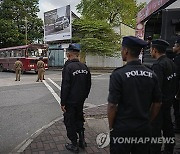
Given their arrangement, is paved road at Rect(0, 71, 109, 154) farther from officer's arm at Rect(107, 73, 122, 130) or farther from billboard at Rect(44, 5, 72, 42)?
billboard at Rect(44, 5, 72, 42)

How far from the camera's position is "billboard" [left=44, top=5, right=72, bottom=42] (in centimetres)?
3011

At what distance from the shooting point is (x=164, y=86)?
3971 mm

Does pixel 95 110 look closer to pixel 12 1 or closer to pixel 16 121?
pixel 16 121

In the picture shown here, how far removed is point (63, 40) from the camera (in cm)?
3147

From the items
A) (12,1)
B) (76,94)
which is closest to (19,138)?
(76,94)

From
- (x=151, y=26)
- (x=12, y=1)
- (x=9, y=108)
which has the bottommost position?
(x=9, y=108)

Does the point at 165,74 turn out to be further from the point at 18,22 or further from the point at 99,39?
the point at 18,22

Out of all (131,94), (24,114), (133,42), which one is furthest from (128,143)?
(24,114)

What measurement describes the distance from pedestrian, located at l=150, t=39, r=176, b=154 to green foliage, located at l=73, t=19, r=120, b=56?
75.3 feet

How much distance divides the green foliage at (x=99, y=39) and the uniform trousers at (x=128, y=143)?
953 inches

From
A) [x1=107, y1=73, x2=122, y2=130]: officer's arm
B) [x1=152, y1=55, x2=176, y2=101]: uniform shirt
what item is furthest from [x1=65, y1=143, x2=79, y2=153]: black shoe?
[x1=107, y1=73, x2=122, y2=130]: officer's arm

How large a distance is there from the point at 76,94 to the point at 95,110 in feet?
11.6

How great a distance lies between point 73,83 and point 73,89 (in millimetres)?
103

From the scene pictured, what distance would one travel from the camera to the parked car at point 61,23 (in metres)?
30.4
